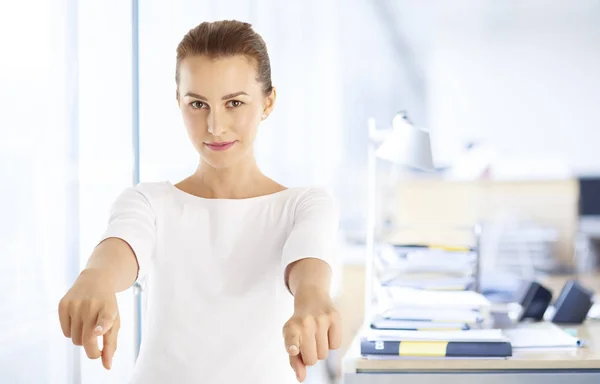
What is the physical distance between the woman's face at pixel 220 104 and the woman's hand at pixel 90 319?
300mm

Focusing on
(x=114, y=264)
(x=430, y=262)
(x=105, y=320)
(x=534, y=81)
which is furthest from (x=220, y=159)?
(x=534, y=81)

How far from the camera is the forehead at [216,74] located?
993 mm

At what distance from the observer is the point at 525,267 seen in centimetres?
645

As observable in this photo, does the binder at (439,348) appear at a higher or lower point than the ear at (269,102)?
lower

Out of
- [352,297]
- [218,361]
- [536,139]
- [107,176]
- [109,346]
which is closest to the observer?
[109,346]

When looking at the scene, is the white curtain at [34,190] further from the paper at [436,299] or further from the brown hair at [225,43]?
the paper at [436,299]

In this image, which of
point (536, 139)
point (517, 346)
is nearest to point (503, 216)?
point (536, 139)

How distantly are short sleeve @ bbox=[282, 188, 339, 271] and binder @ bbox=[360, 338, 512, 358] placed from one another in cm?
70

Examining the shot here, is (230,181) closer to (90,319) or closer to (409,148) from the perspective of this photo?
(90,319)

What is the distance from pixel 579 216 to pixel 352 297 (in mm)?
4042

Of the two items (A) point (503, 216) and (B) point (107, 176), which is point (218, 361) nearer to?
(B) point (107, 176)

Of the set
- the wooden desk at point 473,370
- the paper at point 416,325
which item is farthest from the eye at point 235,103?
the paper at point 416,325

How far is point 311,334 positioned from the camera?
28.1 inches

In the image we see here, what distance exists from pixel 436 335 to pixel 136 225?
950 mm
